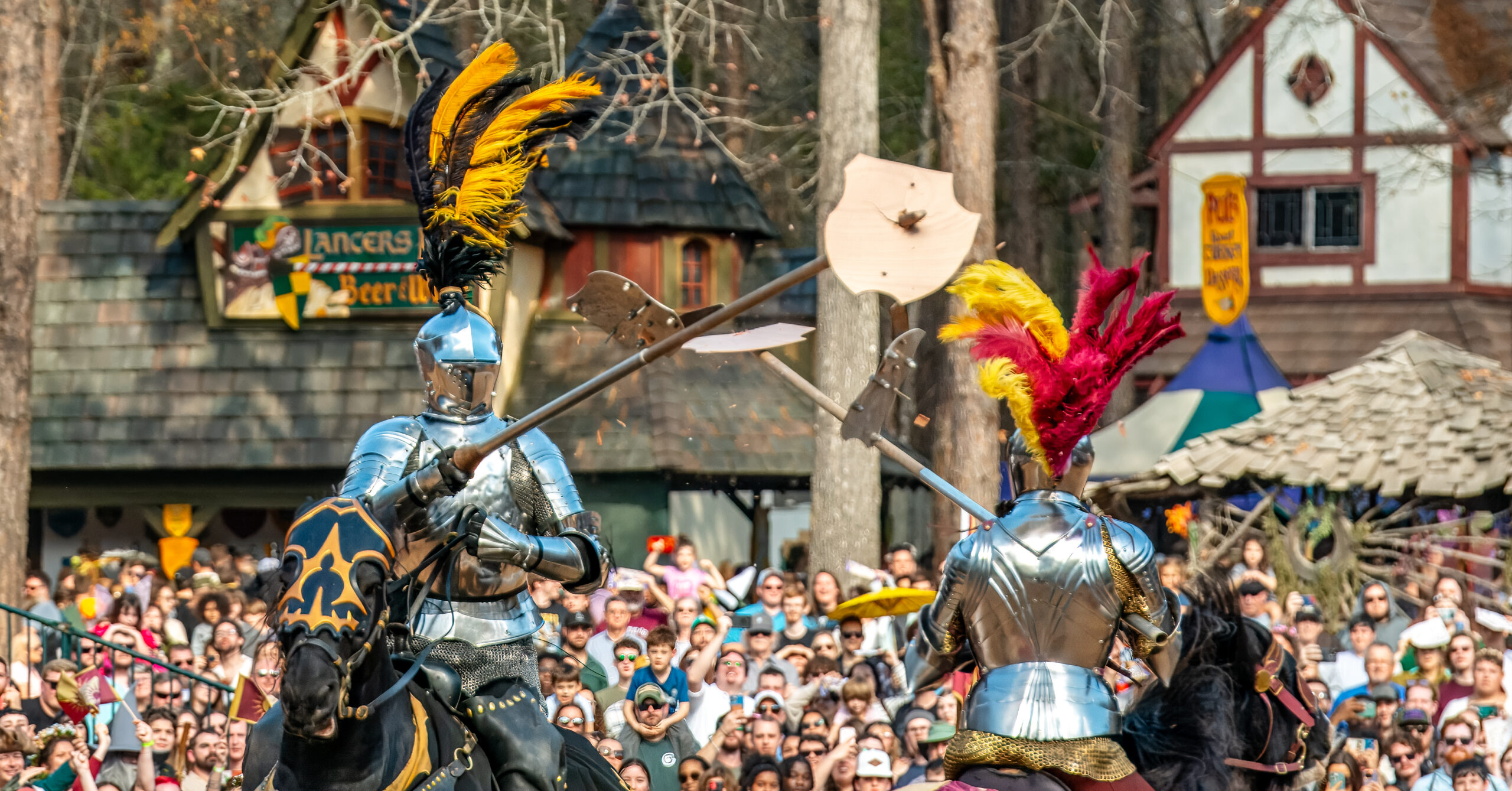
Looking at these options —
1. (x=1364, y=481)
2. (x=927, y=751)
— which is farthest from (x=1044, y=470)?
(x=1364, y=481)

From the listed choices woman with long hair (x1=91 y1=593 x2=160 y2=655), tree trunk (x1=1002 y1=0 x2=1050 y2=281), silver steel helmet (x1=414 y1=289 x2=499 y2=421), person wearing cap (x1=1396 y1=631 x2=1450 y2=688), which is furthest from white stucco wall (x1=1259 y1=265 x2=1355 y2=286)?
silver steel helmet (x1=414 y1=289 x2=499 y2=421)

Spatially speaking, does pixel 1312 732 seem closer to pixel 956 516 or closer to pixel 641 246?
pixel 956 516

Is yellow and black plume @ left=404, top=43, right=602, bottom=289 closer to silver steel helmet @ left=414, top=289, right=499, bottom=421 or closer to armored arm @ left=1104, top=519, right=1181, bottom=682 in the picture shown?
silver steel helmet @ left=414, top=289, right=499, bottom=421

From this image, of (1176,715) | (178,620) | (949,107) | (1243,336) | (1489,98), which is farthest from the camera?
(1489,98)

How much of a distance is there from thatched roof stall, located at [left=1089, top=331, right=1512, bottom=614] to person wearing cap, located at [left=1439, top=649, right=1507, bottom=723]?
4.54 metres

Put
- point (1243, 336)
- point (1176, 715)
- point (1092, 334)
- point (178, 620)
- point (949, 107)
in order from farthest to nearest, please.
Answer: point (1243, 336) → point (949, 107) → point (178, 620) → point (1176, 715) → point (1092, 334)

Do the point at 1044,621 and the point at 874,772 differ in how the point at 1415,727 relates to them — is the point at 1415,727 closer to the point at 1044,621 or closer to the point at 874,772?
the point at 874,772

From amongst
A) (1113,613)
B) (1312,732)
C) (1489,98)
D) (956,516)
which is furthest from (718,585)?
(1489,98)

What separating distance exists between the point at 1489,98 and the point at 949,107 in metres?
11.2

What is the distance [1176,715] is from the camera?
6.48m

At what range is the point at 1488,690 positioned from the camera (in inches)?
394

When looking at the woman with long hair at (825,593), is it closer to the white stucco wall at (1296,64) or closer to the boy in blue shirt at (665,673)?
the boy in blue shirt at (665,673)

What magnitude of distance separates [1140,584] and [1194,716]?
94 centimetres

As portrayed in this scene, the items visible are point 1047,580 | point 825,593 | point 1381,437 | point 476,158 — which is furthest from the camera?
point 1381,437
